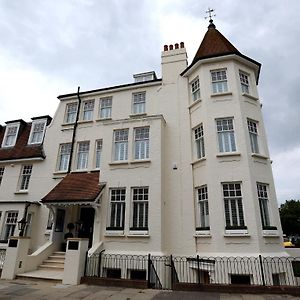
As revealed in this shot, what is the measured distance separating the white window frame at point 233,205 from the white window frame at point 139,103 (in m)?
7.92

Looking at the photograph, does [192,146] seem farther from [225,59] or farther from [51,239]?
[51,239]

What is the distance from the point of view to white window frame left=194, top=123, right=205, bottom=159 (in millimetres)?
14170

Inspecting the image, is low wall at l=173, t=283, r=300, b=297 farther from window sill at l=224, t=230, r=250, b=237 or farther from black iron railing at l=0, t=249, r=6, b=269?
black iron railing at l=0, t=249, r=6, b=269

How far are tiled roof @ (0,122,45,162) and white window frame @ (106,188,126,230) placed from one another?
23.0ft

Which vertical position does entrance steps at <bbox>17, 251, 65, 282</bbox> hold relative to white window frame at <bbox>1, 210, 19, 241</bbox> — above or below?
below

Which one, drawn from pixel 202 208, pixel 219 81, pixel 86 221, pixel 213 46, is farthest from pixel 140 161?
pixel 213 46

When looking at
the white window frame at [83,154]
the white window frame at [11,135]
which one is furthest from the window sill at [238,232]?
the white window frame at [11,135]

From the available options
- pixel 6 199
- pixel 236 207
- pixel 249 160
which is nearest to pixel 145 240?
pixel 236 207

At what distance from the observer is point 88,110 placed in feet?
61.3

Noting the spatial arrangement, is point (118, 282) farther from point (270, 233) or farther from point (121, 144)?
point (121, 144)

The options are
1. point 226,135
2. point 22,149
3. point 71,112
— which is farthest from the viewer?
point 71,112

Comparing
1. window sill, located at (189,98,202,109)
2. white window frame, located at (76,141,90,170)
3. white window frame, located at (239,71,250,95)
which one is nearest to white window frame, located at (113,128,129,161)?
white window frame, located at (76,141,90,170)

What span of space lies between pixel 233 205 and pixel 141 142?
6.36m

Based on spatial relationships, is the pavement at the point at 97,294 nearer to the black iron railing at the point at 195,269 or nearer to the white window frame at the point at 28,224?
the black iron railing at the point at 195,269
